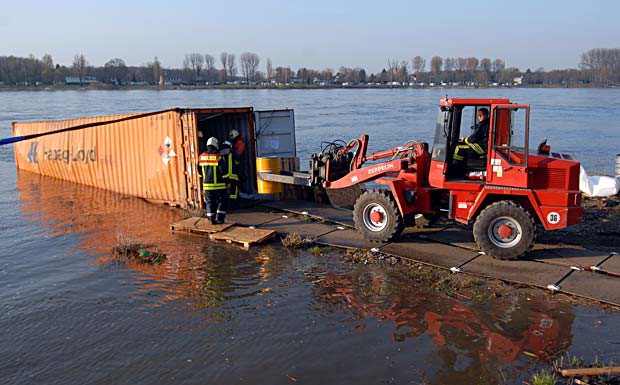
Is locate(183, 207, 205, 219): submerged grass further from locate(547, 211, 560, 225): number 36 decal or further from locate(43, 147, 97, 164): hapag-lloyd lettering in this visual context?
locate(547, 211, 560, 225): number 36 decal

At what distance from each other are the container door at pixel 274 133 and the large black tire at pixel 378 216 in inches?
172

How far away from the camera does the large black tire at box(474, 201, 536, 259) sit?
8.39 metres

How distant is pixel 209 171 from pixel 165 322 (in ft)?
14.3

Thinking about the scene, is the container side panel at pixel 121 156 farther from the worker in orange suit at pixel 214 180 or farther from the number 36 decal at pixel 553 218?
the number 36 decal at pixel 553 218

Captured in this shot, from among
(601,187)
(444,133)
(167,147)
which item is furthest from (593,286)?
(167,147)

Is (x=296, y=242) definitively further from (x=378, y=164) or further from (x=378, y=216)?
(x=378, y=164)

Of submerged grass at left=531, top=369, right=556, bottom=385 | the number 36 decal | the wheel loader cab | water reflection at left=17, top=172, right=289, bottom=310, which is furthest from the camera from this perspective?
the wheel loader cab

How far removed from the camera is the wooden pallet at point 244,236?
992cm

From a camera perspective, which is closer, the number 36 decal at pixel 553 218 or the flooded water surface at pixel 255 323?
the flooded water surface at pixel 255 323

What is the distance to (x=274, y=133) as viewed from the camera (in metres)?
13.5

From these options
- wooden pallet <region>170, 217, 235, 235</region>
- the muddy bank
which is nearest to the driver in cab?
the muddy bank

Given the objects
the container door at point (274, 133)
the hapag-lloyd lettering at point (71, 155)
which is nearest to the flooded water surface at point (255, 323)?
the container door at point (274, 133)

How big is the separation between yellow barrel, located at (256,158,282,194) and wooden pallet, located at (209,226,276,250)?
1.98 metres

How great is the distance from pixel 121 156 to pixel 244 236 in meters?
6.01
